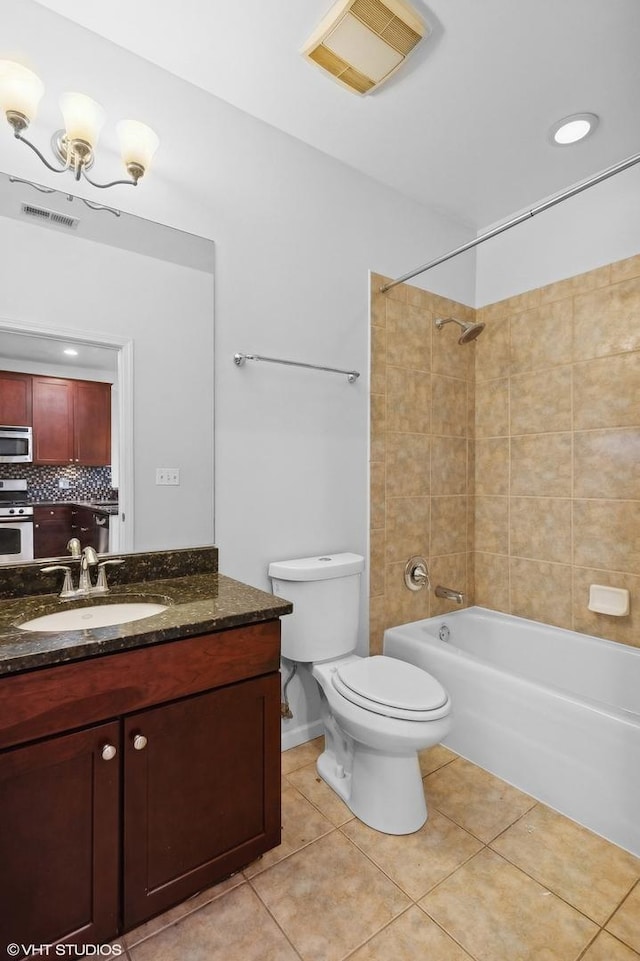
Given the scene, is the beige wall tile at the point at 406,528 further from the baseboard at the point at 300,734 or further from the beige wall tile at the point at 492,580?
the baseboard at the point at 300,734

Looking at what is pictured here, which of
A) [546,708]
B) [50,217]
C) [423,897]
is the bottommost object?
[423,897]

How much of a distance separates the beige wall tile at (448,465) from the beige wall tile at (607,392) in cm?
59

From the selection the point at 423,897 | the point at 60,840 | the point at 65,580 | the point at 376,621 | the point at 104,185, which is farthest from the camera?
the point at 376,621

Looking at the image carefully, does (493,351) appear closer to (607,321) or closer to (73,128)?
(607,321)

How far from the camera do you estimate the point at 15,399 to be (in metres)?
1.41

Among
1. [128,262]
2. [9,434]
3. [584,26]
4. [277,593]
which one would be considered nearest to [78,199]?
[128,262]

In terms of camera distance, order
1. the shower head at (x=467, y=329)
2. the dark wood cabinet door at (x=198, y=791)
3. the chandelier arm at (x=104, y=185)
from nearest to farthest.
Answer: the dark wood cabinet door at (x=198, y=791) → the chandelier arm at (x=104, y=185) → the shower head at (x=467, y=329)

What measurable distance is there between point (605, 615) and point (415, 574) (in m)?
0.86

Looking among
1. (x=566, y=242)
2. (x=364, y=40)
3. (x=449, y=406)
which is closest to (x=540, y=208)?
(x=364, y=40)

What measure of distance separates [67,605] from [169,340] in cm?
93

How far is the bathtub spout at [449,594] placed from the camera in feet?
7.61

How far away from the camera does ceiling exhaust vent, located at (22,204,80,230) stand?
1.43m

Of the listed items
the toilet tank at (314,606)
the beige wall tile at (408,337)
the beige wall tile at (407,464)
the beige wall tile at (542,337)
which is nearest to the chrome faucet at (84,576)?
the toilet tank at (314,606)

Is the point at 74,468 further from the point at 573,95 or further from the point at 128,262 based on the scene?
the point at 573,95
